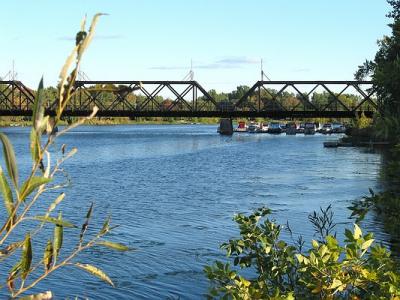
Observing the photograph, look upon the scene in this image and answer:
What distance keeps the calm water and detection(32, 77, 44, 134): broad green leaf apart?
56.1ft

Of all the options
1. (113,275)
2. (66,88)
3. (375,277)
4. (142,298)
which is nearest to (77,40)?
(66,88)

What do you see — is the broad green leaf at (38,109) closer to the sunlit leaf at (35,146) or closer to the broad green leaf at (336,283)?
the sunlit leaf at (35,146)

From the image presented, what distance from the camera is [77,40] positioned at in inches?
78.7

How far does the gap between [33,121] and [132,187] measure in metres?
47.6

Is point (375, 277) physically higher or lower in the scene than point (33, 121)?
lower

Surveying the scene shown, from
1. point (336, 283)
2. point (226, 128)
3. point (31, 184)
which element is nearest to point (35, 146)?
point (31, 184)

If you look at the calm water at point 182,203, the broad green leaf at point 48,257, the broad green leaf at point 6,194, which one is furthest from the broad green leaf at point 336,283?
the calm water at point 182,203

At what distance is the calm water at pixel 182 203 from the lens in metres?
20.3

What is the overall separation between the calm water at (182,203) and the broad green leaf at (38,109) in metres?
17.1

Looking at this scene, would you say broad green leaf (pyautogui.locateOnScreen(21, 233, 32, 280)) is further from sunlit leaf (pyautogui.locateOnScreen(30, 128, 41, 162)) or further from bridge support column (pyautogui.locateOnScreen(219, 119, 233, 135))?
bridge support column (pyautogui.locateOnScreen(219, 119, 233, 135))

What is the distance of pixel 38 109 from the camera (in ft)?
6.64

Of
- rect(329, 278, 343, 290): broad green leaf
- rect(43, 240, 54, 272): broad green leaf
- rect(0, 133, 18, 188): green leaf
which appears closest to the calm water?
rect(329, 278, 343, 290): broad green leaf

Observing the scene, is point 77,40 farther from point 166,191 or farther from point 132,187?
point 132,187

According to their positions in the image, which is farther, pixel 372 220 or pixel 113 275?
pixel 372 220
